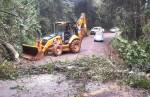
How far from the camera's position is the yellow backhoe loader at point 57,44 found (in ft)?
63.8

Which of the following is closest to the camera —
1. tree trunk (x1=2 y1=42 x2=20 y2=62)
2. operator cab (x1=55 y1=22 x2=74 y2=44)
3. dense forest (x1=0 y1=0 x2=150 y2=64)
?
tree trunk (x1=2 y1=42 x2=20 y2=62)

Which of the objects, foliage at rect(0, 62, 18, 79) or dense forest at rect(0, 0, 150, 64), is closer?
foliage at rect(0, 62, 18, 79)

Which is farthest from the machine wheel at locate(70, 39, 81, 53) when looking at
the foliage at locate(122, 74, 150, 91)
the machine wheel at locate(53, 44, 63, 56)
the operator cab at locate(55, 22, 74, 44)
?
the foliage at locate(122, 74, 150, 91)

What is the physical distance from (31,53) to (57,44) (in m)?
1.72

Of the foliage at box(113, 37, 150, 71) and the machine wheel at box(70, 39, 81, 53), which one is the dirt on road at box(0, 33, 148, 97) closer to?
the foliage at box(113, 37, 150, 71)

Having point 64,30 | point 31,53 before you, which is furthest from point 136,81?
point 64,30

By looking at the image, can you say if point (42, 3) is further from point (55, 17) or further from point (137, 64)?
point (137, 64)

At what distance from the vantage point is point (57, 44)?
20625mm

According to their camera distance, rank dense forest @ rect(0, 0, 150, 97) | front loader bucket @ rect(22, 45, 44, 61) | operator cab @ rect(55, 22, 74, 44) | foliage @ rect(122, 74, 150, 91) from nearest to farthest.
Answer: foliage @ rect(122, 74, 150, 91) < dense forest @ rect(0, 0, 150, 97) < front loader bucket @ rect(22, 45, 44, 61) < operator cab @ rect(55, 22, 74, 44)

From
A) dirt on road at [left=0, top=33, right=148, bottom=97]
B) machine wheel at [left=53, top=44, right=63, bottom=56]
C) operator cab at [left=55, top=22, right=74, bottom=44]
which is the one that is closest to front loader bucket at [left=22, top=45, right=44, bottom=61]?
machine wheel at [left=53, top=44, right=63, bottom=56]

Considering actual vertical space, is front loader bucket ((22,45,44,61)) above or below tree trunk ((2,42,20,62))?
below

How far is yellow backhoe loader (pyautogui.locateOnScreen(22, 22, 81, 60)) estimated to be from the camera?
1945cm

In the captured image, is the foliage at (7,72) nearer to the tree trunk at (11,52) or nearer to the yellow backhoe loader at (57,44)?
the tree trunk at (11,52)

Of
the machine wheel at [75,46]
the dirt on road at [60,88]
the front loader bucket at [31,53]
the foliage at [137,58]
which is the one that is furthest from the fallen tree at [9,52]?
the foliage at [137,58]
